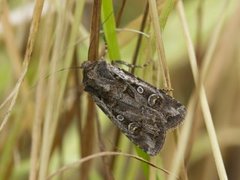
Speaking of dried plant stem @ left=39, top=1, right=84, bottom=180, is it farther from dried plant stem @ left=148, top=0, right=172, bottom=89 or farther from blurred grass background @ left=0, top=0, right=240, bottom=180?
dried plant stem @ left=148, top=0, right=172, bottom=89

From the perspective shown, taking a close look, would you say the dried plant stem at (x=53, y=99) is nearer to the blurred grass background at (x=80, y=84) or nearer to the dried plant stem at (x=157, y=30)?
the blurred grass background at (x=80, y=84)

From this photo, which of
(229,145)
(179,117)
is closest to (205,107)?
(179,117)

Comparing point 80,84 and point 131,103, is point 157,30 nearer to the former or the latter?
point 131,103

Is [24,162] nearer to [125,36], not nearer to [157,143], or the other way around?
[125,36]

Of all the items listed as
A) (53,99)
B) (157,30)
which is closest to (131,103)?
(53,99)

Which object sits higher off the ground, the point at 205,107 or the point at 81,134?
the point at 81,134

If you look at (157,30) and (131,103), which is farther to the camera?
(131,103)

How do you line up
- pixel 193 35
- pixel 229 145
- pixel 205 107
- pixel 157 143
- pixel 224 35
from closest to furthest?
pixel 205 107, pixel 157 143, pixel 224 35, pixel 193 35, pixel 229 145
